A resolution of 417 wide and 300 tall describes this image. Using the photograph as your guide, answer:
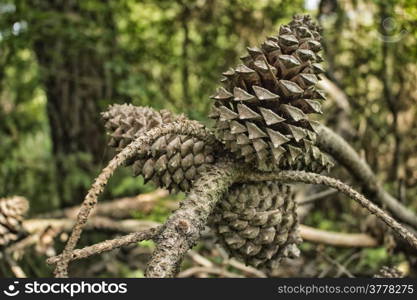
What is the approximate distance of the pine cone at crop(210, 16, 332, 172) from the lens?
1.07 m

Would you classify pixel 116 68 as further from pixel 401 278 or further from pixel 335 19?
pixel 401 278

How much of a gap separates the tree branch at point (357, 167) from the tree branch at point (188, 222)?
0.37 m

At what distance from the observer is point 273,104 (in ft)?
3.65

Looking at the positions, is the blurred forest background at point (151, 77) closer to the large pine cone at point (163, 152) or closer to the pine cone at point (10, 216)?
the pine cone at point (10, 216)

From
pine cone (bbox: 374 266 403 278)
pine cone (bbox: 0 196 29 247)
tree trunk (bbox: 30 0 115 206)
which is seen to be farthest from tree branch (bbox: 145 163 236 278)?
tree trunk (bbox: 30 0 115 206)

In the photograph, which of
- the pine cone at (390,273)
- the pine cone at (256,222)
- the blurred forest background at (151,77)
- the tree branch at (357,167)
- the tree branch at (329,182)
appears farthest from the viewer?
the blurred forest background at (151,77)

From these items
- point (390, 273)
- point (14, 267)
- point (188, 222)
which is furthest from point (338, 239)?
point (188, 222)

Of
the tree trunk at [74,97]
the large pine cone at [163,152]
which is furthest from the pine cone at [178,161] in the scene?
the tree trunk at [74,97]

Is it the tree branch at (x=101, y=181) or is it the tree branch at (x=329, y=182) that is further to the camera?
the tree branch at (x=329, y=182)

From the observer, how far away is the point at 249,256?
3.94ft

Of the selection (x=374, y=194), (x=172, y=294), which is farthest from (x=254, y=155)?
(x=374, y=194)

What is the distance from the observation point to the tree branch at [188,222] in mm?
833

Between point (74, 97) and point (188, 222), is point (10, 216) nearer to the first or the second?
point (188, 222)

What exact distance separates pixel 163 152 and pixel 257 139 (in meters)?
0.24
